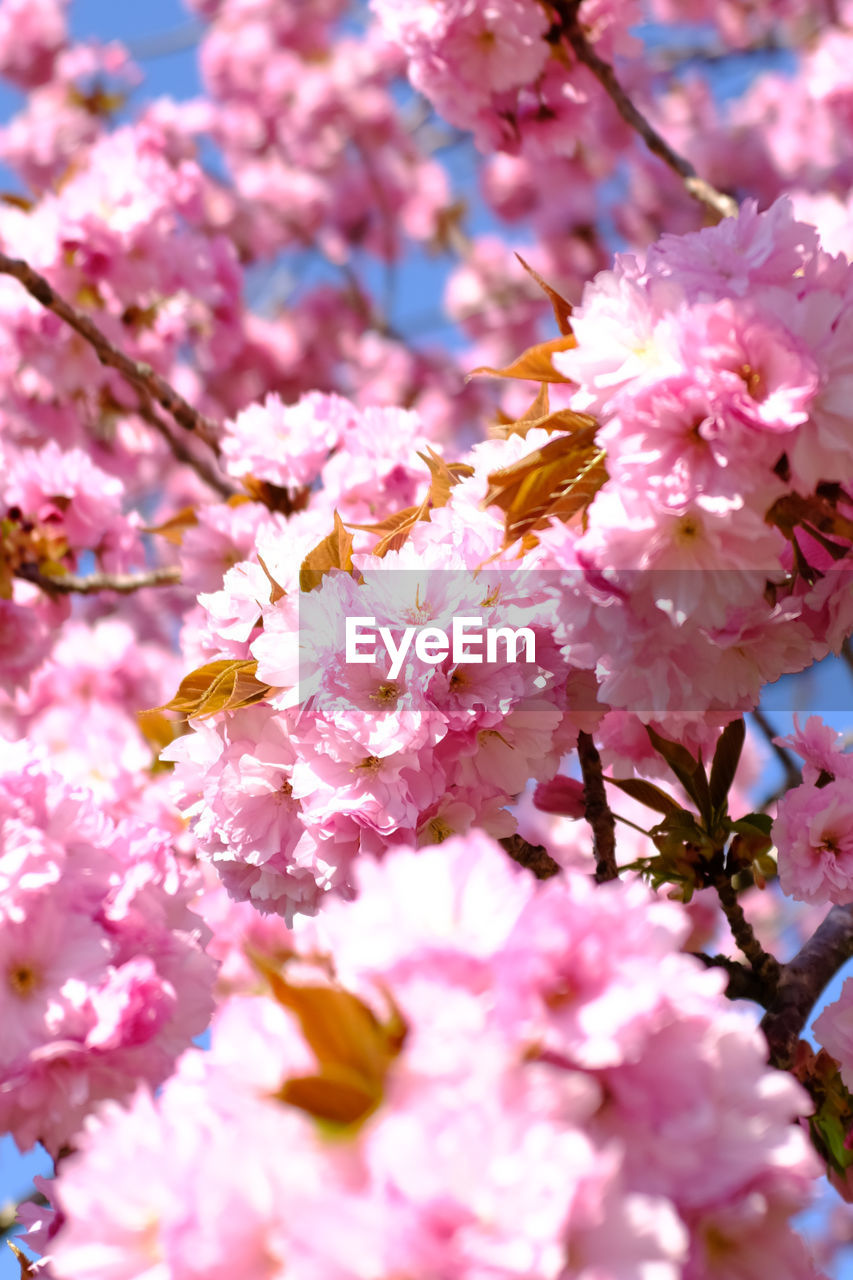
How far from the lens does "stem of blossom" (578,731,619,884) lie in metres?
1.50

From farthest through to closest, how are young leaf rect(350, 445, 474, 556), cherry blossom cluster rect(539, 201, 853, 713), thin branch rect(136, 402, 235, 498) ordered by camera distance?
thin branch rect(136, 402, 235, 498), young leaf rect(350, 445, 474, 556), cherry blossom cluster rect(539, 201, 853, 713)

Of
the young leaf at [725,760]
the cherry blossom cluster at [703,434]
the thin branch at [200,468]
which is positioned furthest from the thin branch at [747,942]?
the thin branch at [200,468]

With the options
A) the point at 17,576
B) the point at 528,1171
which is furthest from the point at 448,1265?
the point at 17,576

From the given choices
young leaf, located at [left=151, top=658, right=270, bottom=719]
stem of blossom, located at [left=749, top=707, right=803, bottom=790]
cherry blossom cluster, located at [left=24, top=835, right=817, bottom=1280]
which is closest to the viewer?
cherry blossom cluster, located at [left=24, top=835, right=817, bottom=1280]

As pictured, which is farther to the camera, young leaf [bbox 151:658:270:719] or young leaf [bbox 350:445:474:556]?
young leaf [bbox 350:445:474:556]

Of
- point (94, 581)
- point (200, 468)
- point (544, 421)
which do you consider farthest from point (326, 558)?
point (200, 468)

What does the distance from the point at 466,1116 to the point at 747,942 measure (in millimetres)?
925

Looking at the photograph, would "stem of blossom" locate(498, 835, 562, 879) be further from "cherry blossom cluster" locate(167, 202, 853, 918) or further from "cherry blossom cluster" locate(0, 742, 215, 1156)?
"cherry blossom cluster" locate(0, 742, 215, 1156)

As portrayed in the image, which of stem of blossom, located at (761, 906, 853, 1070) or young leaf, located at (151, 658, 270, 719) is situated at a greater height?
young leaf, located at (151, 658, 270, 719)

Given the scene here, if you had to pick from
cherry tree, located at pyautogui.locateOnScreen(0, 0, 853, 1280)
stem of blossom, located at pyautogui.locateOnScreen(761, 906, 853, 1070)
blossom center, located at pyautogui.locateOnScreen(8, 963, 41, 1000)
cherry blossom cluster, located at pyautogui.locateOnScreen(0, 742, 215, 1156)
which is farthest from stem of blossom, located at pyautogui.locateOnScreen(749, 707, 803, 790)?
blossom center, located at pyautogui.locateOnScreen(8, 963, 41, 1000)

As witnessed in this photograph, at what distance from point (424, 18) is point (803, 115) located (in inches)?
170

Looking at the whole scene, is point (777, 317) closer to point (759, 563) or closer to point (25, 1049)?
point (759, 563)

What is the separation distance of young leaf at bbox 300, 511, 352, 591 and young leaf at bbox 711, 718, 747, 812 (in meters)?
0.56

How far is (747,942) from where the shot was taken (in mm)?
1529
